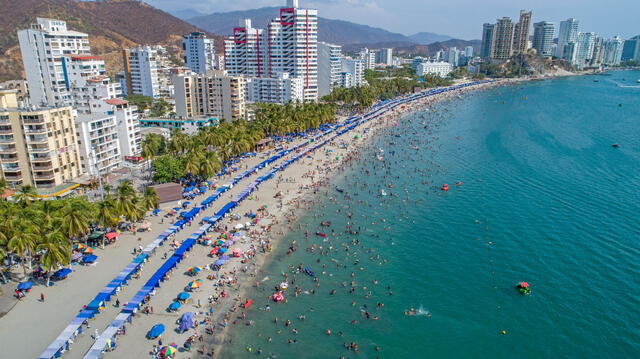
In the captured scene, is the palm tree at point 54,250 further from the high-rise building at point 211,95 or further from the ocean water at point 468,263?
the high-rise building at point 211,95

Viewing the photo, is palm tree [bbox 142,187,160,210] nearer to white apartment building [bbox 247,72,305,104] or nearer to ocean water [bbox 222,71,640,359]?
ocean water [bbox 222,71,640,359]

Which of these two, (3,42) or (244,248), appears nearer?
(244,248)

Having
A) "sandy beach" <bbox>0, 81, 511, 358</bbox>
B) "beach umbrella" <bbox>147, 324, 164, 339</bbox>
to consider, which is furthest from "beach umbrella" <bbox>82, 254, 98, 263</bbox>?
"beach umbrella" <bbox>147, 324, 164, 339</bbox>

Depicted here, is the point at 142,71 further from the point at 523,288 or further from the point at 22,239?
the point at 523,288

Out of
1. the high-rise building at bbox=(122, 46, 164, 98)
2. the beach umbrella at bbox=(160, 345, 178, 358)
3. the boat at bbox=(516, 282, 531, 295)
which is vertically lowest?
the boat at bbox=(516, 282, 531, 295)

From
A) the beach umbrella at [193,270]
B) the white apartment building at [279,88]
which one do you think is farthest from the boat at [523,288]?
the white apartment building at [279,88]

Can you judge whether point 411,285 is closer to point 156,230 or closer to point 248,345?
point 248,345

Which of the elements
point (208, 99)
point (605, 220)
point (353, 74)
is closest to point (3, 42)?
point (208, 99)
